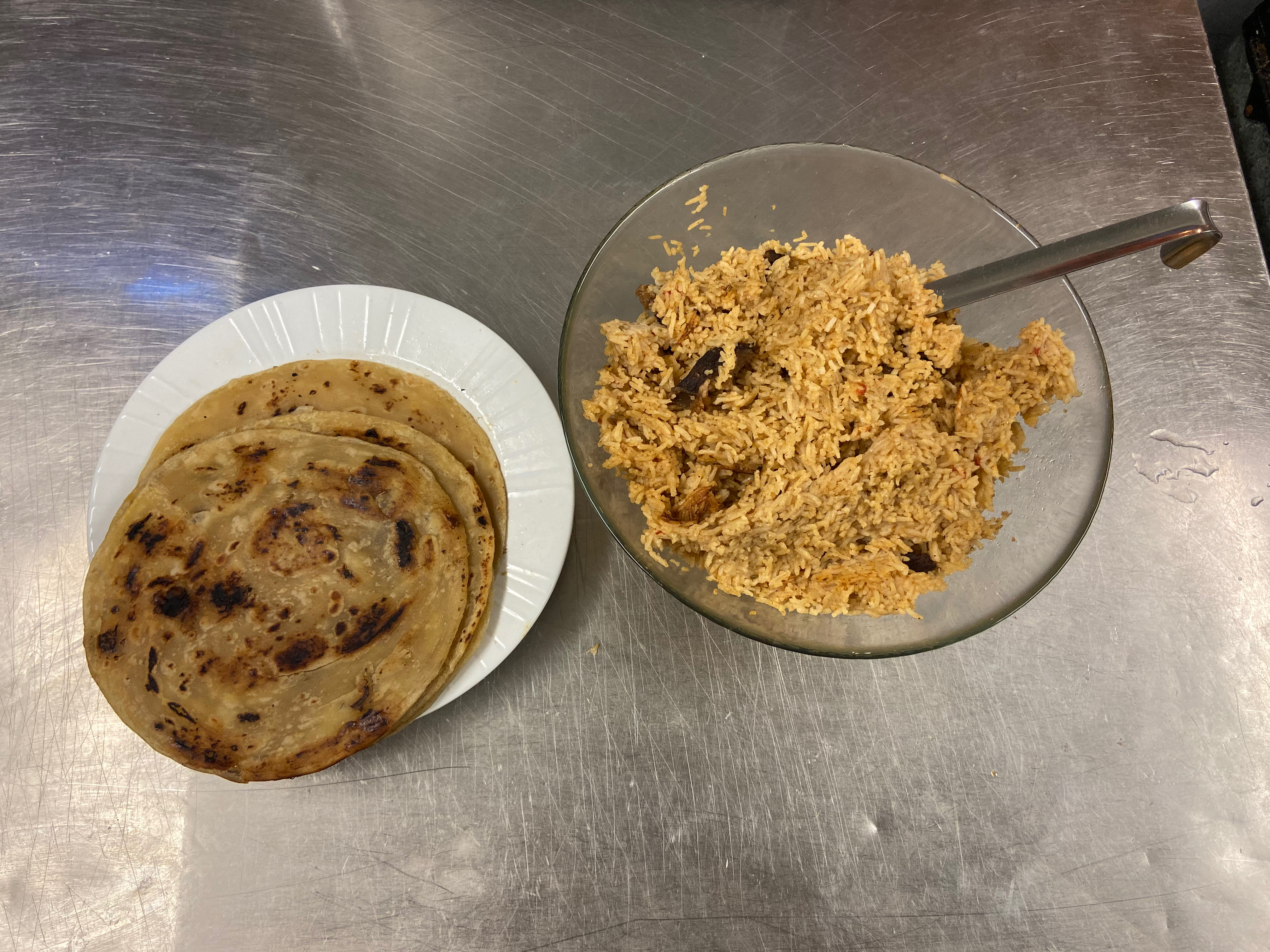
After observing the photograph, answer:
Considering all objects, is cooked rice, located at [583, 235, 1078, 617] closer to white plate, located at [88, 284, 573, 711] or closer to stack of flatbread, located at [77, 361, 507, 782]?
white plate, located at [88, 284, 573, 711]

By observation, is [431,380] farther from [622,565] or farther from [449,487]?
[622,565]

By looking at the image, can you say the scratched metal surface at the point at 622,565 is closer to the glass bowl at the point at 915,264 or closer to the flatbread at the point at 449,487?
the flatbread at the point at 449,487

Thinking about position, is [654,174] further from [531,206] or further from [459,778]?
[459,778]

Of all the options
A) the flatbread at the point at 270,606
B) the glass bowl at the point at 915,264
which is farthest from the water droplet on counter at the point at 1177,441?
the flatbread at the point at 270,606

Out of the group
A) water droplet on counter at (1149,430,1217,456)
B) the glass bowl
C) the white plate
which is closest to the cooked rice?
the glass bowl

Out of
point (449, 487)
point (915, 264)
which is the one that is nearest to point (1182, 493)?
point (915, 264)

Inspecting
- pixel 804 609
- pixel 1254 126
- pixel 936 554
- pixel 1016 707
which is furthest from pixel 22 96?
pixel 1254 126
